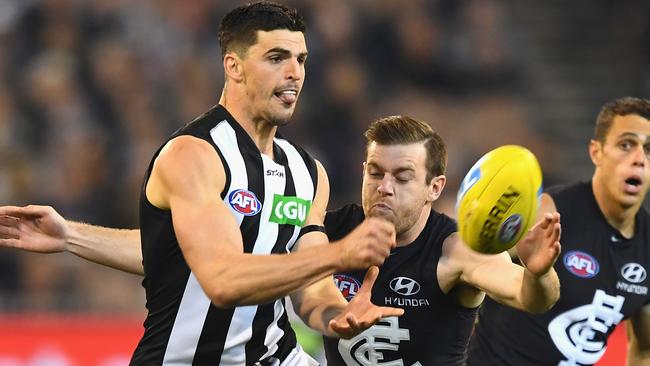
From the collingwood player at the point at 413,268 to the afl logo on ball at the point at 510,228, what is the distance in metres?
0.42

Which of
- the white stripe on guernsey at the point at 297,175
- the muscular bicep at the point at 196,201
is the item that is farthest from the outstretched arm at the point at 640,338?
the muscular bicep at the point at 196,201

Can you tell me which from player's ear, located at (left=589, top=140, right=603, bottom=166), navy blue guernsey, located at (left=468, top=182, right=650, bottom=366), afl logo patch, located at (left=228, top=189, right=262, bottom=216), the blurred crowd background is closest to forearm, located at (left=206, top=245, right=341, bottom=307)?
afl logo patch, located at (left=228, top=189, right=262, bottom=216)

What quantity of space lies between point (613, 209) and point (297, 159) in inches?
81.3

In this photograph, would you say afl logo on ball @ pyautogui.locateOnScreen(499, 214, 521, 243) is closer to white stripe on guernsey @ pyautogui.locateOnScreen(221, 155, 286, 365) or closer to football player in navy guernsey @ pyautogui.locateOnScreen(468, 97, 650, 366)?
white stripe on guernsey @ pyautogui.locateOnScreen(221, 155, 286, 365)

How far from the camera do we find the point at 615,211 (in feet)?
21.1

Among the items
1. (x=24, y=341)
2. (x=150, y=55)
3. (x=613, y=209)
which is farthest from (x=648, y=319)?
(x=150, y=55)

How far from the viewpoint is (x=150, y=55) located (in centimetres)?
1083

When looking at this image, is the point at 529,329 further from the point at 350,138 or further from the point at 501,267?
the point at 350,138

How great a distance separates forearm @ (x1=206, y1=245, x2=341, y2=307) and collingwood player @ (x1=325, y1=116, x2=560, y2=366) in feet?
3.44

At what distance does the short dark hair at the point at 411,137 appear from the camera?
213 inches

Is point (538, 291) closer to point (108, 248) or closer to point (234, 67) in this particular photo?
point (234, 67)

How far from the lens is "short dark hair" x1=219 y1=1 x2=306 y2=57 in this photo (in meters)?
4.95

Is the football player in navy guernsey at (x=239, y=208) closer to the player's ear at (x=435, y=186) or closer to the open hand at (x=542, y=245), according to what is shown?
the player's ear at (x=435, y=186)

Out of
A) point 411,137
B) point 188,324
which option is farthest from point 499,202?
point 188,324
